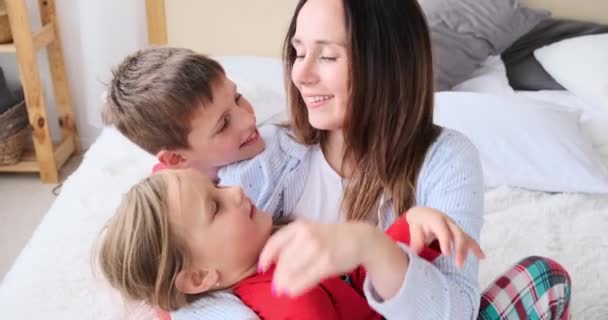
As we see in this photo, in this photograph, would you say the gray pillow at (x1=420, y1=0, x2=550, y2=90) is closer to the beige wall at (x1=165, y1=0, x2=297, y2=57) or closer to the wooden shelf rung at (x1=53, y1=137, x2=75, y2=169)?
the beige wall at (x1=165, y1=0, x2=297, y2=57)

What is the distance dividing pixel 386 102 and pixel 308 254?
0.45 m

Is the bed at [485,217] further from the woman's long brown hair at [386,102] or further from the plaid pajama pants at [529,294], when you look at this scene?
the woman's long brown hair at [386,102]

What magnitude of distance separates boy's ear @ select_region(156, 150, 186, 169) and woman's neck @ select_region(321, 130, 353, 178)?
0.30m

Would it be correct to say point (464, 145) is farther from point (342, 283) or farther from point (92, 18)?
point (92, 18)

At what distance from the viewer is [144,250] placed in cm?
85

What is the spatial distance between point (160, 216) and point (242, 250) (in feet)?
0.45

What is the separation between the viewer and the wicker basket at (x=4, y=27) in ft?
7.46

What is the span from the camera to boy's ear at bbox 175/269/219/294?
90cm

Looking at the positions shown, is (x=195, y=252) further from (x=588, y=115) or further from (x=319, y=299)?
(x=588, y=115)

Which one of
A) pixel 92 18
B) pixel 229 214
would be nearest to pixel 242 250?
pixel 229 214

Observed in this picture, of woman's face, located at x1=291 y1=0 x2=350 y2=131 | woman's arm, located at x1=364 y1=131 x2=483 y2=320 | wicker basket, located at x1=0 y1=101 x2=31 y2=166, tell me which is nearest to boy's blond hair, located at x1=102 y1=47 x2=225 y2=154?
woman's face, located at x1=291 y1=0 x2=350 y2=131

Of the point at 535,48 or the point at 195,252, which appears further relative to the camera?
the point at 535,48

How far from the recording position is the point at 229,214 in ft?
2.99

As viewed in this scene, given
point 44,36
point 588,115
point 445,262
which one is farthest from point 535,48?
point 44,36
